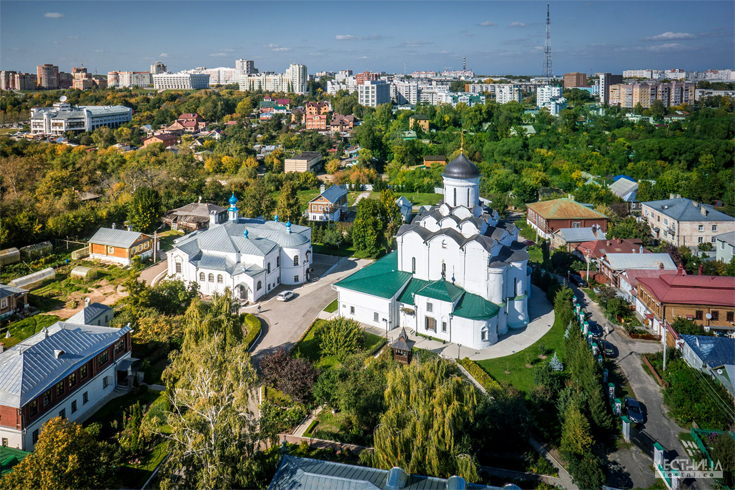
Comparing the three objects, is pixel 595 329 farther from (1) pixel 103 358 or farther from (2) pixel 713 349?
(1) pixel 103 358

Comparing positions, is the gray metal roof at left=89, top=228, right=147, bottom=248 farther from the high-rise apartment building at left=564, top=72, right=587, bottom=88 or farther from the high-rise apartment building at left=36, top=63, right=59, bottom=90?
the high-rise apartment building at left=564, top=72, right=587, bottom=88

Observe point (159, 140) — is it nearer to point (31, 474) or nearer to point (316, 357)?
point (316, 357)

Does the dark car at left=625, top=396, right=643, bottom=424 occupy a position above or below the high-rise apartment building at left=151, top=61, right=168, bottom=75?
below

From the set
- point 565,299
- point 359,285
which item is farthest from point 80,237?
point 565,299

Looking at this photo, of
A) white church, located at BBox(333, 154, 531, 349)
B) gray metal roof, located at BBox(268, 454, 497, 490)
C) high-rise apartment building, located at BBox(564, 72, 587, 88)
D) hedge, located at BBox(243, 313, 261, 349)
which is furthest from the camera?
high-rise apartment building, located at BBox(564, 72, 587, 88)

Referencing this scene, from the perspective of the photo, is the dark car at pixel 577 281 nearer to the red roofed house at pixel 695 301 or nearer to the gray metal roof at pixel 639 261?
the gray metal roof at pixel 639 261

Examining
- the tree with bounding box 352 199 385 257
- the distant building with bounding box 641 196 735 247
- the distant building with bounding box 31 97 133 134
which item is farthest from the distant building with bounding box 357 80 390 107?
the tree with bounding box 352 199 385 257

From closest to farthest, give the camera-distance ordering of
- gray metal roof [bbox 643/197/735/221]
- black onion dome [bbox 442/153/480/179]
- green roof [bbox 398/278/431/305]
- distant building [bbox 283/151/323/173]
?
green roof [bbox 398/278/431/305], black onion dome [bbox 442/153/480/179], gray metal roof [bbox 643/197/735/221], distant building [bbox 283/151/323/173]
